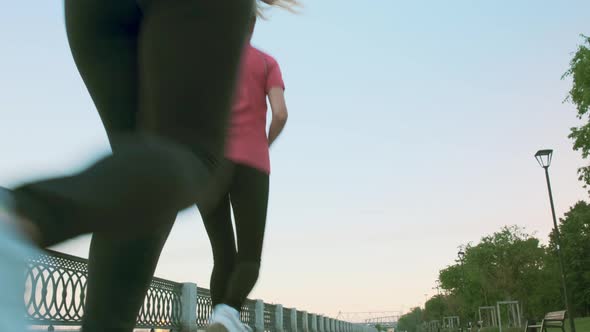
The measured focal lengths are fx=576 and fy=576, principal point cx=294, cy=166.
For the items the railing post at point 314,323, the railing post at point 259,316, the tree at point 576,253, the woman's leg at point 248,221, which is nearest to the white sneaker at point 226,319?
the woman's leg at point 248,221

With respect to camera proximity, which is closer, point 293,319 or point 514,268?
point 293,319

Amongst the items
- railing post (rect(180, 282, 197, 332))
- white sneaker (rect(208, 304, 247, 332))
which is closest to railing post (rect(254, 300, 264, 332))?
railing post (rect(180, 282, 197, 332))

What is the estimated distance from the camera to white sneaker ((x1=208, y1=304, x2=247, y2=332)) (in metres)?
2.54

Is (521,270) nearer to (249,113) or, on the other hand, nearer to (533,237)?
(533,237)

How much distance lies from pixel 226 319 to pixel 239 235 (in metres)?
0.41

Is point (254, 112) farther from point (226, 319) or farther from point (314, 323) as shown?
point (314, 323)

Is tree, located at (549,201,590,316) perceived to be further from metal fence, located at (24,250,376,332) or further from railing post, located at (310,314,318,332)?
metal fence, located at (24,250,376,332)

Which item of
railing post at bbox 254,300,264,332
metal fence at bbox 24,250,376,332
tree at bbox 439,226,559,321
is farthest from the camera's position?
tree at bbox 439,226,559,321

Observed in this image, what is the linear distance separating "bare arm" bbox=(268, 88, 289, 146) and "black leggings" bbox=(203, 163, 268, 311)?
28cm

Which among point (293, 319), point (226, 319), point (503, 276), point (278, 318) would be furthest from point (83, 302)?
point (503, 276)

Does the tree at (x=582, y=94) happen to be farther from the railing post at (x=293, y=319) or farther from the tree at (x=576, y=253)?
the tree at (x=576, y=253)

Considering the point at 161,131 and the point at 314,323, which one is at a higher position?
the point at 161,131

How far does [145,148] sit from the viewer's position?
Answer: 3.20 feet

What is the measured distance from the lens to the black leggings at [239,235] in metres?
2.76
